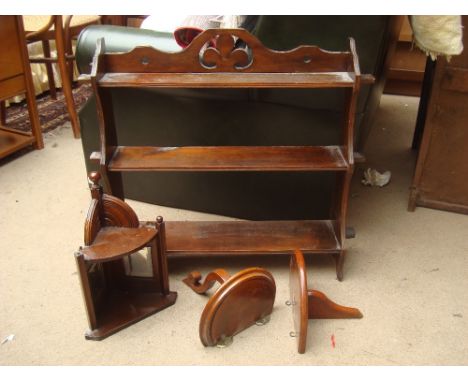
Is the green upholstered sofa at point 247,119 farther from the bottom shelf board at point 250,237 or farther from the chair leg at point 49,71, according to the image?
the chair leg at point 49,71

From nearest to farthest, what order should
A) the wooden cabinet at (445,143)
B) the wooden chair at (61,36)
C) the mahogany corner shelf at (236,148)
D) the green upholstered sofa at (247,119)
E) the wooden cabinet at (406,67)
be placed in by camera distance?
the mahogany corner shelf at (236,148), the green upholstered sofa at (247,119), the wooden cabinet at (445,143), the wooden chair at (61,36), the wooden cabinet at (406,67)

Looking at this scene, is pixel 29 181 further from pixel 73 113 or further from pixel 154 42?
pixel 154 42

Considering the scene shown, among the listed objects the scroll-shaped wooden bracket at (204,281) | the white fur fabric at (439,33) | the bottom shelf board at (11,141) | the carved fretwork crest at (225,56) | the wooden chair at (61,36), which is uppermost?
the white fur fabric at (439,33)

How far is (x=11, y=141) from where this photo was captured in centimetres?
228

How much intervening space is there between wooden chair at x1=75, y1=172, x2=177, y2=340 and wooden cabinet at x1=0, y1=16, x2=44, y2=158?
111 centimetres

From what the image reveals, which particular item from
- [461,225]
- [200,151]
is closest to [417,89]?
[461,225]

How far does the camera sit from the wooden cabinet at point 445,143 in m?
1.60

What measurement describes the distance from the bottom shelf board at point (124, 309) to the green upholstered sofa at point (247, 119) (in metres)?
0.50

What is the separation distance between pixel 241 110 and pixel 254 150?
18cm

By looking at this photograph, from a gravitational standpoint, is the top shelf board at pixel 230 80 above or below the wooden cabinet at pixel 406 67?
above

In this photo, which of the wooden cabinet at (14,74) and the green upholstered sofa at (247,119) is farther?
the wooden cabinet at (14,74)

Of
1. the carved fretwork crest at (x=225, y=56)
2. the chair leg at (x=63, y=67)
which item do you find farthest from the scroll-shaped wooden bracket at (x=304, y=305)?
the chair leg at (x=63, y=67)

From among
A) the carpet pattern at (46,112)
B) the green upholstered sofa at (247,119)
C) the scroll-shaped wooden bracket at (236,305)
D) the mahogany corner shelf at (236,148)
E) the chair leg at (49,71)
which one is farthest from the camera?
the chair leg at (49,71)

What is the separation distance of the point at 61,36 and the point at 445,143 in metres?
1.84
